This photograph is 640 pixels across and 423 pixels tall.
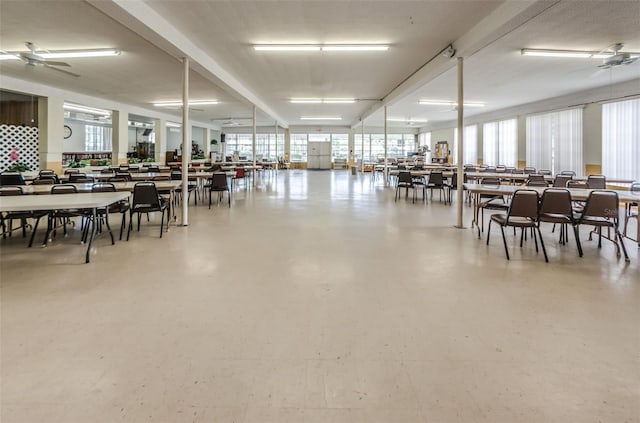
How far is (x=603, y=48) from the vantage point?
7.02 meters

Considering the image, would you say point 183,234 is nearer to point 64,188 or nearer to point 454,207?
point 64,188

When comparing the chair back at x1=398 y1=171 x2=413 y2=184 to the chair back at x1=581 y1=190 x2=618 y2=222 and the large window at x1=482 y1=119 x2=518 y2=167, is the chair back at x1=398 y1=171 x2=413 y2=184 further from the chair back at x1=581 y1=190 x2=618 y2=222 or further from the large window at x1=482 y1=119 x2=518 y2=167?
the large window at x1=482 y1=119 x2=518 y2=167

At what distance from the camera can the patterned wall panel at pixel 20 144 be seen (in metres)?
10.8

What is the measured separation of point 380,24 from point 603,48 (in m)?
4.87

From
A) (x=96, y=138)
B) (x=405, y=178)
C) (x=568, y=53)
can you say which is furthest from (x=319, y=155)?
(x=568, y=53)

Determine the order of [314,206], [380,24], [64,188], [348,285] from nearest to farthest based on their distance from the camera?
[348,285] → [64,188] → [380,24] → [314,206]

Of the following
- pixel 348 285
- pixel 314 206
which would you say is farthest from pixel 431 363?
pixel 314 206

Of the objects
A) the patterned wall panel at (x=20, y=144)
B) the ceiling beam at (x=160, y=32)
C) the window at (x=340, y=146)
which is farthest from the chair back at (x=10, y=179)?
the window at (x=340, y=146)

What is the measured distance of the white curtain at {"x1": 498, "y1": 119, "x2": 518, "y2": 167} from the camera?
596 inches

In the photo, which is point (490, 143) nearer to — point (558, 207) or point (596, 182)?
point (596, 182)

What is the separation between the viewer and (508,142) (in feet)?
51.4

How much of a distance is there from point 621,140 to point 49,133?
17.1 meters

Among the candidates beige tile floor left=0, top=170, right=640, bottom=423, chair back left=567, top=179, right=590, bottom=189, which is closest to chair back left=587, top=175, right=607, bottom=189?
A: chair back left=567, top=179, right=590, bottom=189

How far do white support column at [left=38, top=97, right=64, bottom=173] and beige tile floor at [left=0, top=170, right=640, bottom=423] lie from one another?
773cm
